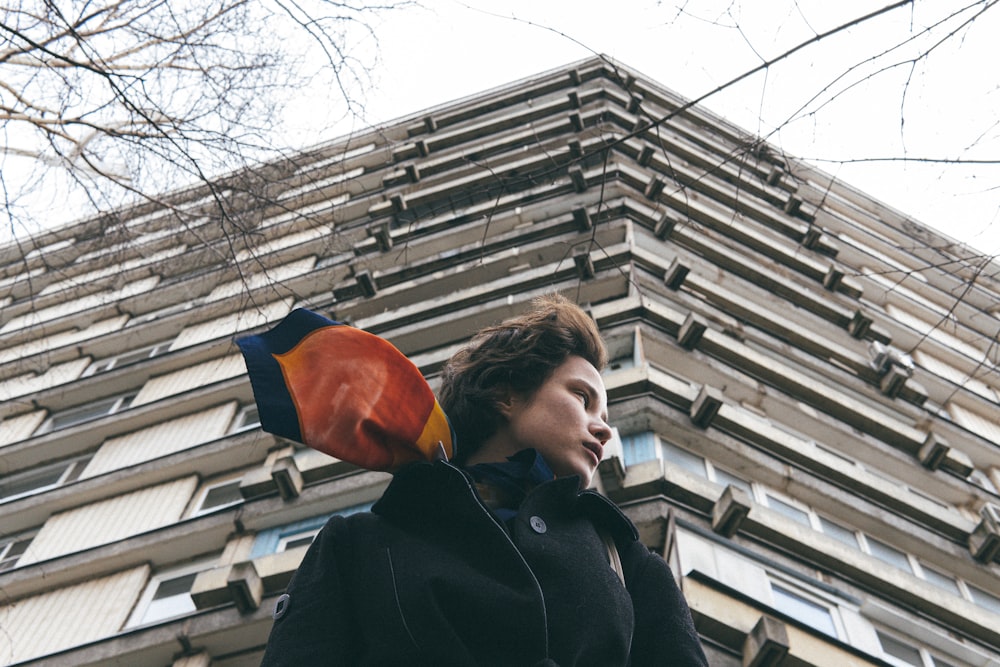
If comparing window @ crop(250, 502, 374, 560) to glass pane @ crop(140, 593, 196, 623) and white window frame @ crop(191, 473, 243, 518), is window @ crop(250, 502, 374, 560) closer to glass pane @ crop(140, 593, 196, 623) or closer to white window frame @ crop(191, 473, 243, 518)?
glass pane @ crop(140, 593, 196, 623)

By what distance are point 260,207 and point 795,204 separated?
14.9 m

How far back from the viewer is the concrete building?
278 inches

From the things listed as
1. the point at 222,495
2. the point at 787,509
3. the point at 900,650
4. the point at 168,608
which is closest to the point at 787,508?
the point at 787,509

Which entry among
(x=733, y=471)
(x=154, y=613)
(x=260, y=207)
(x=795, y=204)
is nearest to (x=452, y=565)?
(x=260, y=207)

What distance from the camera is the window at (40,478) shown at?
1376 cm

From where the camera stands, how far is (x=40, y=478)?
14.1 meters

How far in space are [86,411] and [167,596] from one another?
7.09 meters

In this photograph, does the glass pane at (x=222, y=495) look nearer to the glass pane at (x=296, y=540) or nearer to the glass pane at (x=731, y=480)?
the glass pane at (x=296, y=540)

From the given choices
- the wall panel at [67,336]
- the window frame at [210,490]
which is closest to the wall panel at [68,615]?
the window frame at [210,490]

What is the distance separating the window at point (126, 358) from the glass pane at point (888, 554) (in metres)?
13.7

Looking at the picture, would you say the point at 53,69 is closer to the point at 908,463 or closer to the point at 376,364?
the point at 376,364

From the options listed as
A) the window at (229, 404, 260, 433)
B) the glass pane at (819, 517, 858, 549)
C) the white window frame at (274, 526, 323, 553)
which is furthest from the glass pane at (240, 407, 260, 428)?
the glass pane at (819, 517, 858, 549)

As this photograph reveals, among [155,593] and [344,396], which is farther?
[155,593]

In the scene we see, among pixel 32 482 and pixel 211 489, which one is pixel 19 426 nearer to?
pixel 32 482
